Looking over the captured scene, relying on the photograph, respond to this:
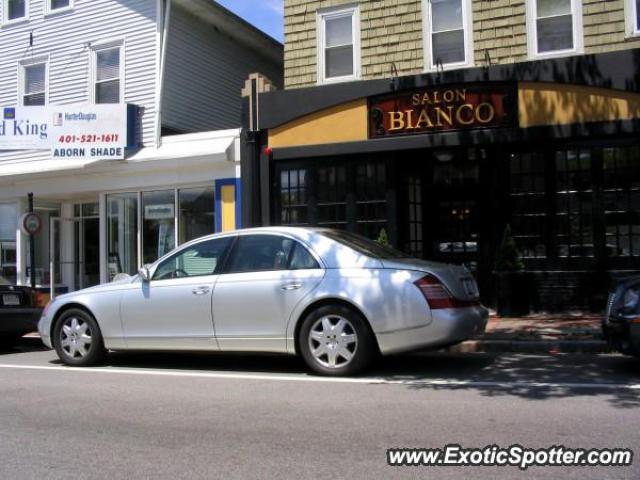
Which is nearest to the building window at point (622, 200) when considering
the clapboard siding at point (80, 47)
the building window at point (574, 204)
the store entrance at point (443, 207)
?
the building window at point (574, 204)

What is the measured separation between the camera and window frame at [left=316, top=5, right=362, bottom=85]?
1290 cm

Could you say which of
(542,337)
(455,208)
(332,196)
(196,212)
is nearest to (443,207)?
(455,208)

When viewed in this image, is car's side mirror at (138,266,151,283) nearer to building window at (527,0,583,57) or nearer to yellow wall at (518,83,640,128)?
yellow wall at (518,83,640,128)

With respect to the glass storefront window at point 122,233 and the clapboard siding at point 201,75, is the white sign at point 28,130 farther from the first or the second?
the clapboard siding at point 201,75

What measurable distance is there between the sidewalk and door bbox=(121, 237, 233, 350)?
3455mm

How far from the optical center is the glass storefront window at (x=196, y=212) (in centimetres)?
1446

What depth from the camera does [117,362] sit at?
28.0 feet

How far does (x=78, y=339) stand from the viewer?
8.20 metres

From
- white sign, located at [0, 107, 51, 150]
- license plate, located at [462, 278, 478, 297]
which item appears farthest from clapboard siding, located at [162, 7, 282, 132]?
license plate, located at [462, 278, 478, 297]

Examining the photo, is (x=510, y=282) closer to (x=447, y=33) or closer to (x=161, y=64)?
(x=447, y=33)

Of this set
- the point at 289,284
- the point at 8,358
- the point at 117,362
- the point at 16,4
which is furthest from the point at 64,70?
the point at 289,284

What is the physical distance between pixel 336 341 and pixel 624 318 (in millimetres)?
2925

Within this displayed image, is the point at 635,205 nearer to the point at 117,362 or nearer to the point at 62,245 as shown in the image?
the point at 117,362

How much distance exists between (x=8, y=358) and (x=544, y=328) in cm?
783
